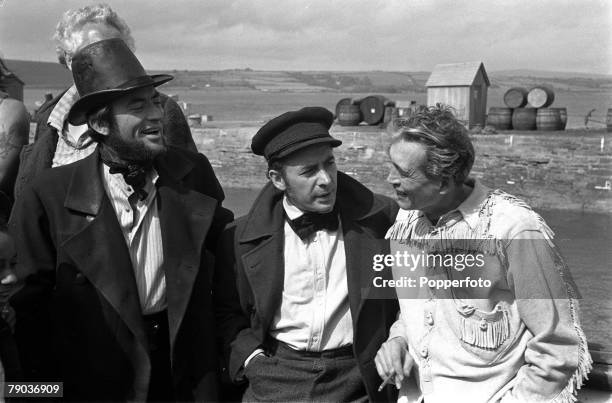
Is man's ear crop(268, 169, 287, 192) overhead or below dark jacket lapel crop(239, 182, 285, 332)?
overhead

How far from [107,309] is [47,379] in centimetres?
42

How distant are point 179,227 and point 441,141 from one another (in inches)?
42.6

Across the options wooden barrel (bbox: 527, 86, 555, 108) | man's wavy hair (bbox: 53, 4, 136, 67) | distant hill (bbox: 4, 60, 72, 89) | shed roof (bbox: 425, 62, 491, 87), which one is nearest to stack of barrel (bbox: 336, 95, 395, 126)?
shed roof (bbox: 425, 62, 491, 87)

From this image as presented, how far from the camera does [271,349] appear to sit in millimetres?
2684

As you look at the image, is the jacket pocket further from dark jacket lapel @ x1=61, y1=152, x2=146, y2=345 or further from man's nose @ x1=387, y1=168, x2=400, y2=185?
dark jacket lapel @ x1=61, y1=152, x2=146, y2=345

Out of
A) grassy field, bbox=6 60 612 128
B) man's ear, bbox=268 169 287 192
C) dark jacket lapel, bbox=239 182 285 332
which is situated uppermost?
man's ear, bbox=268 169 287 192

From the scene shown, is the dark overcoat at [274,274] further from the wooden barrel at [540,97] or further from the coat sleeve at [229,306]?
the wooden barrel at [540,97]

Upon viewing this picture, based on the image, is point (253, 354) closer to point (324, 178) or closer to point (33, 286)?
point (324, 178)

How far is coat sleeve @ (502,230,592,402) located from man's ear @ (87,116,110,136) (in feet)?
5.23

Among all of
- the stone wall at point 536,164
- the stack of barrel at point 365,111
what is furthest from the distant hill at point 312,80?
the stone wall at point 536,164

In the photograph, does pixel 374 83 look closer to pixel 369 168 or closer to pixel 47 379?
pixel 369 168

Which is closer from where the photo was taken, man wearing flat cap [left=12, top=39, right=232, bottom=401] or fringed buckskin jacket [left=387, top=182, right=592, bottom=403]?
fringed buckskin jacket [left=387, top=182, right=592, bottom=403]

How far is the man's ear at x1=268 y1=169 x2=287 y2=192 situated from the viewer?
106 inches

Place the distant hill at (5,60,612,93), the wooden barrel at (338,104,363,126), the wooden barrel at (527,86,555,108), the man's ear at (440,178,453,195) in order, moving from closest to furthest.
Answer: the man's ear at (440,178,453,195) < the wooden barrel at (527,86,555,108) < the wooden barrel at (338,104,363,126) < the distant hill at (5,60,612,93)
